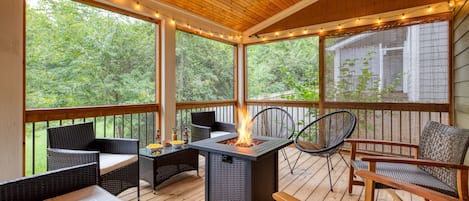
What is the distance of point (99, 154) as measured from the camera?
1.95 metres

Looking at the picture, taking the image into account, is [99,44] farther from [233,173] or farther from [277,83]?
[277,83]

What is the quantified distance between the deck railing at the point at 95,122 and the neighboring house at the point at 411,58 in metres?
3.51

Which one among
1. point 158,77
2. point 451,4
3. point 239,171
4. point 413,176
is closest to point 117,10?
point 158,77

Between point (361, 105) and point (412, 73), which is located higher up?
point (412, 73)

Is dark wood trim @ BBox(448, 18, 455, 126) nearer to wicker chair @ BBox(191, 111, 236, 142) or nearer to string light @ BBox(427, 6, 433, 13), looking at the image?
string light @ BBox(427, 6, 433, 13)

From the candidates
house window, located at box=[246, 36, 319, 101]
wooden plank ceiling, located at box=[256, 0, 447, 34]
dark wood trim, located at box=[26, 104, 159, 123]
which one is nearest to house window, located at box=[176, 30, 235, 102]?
house window, located at box=[246, 36, 319, 101]

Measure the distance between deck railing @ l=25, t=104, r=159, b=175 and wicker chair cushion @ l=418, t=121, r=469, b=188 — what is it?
3.37 metres

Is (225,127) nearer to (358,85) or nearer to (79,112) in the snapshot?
(79,112)

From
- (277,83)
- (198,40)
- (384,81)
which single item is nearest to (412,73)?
(384,81)

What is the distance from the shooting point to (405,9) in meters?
3.57

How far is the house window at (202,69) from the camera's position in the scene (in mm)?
4152

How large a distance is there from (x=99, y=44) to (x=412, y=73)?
445 centimetres

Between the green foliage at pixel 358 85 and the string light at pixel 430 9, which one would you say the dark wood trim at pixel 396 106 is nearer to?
the green foliage at pixel 358 85

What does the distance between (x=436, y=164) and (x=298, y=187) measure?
1415mm
